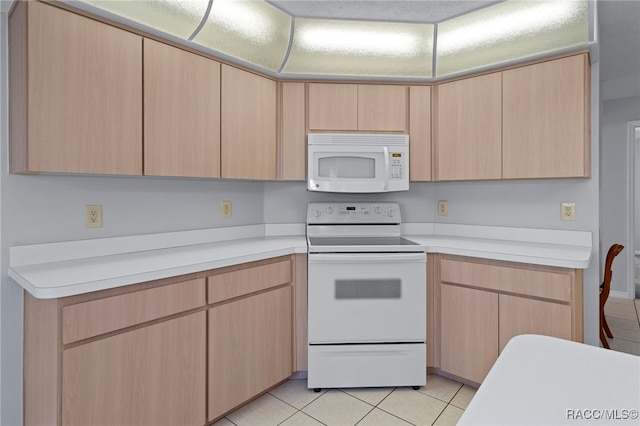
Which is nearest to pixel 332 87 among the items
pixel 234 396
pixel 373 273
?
pixel 373 273

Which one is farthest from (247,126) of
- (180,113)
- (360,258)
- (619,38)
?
(619,38)

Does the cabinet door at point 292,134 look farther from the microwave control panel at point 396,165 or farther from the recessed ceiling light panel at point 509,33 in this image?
the recessed ceiling light panel at point 509,33

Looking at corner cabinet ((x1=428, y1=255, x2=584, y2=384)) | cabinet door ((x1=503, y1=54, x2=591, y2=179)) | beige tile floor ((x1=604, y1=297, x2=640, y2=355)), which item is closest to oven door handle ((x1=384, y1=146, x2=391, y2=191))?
corner cabinet ((x1=428, y1=255, x2=584, y2=384))

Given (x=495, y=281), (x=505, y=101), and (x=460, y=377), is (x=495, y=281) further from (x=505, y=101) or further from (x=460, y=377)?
(x=505, y=101)

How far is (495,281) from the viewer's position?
2076 mm

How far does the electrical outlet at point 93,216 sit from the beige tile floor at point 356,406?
1208 millimetres

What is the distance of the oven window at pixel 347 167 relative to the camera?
2.51m

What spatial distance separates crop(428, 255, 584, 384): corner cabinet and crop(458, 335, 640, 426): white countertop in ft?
4.20

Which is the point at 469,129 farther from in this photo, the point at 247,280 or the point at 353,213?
the point at 247,280

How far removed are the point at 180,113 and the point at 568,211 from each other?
243 cm

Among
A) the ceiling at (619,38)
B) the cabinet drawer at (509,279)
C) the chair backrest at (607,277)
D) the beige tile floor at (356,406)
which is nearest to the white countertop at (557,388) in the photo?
the cabinet drawer at (509,279)

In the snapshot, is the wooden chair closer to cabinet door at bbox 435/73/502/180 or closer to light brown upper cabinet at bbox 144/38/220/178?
cabinet door at bbox 435/73/502/180

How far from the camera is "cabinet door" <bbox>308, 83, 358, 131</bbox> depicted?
2531 mm

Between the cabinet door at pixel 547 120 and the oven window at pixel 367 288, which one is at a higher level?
the cabinet door at pixel 547 120
